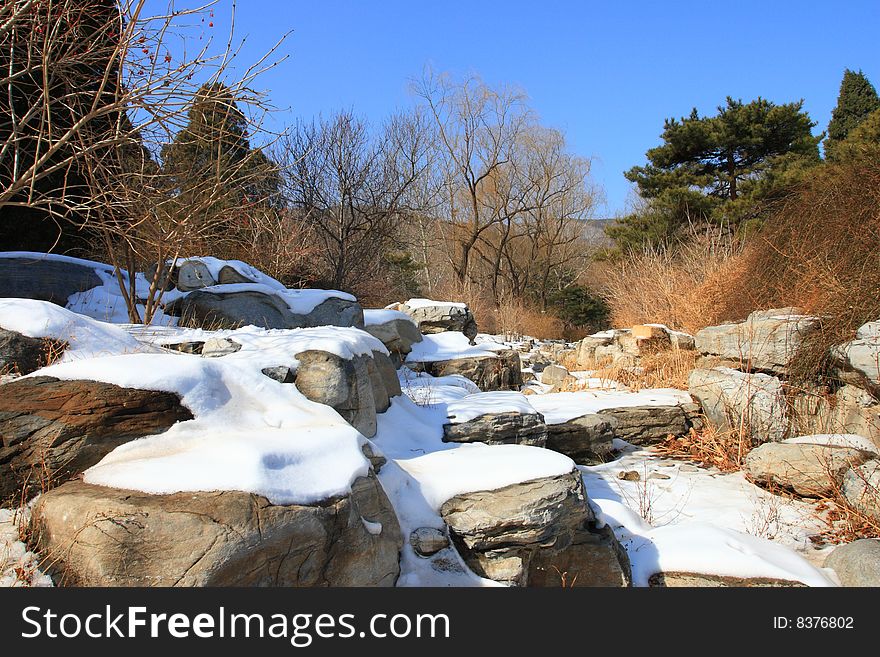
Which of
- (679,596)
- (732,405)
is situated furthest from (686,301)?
(679,596)

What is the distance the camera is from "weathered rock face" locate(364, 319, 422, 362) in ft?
25.1

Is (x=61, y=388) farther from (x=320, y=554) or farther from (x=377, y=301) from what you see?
(x=377, y=301)

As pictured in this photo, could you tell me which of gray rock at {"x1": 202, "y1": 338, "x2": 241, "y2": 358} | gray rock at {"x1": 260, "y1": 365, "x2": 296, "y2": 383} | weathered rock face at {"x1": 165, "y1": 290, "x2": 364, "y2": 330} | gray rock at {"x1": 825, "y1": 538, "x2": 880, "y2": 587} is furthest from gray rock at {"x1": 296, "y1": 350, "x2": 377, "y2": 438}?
gray rock at {"x1": 825, "y1": 538, "x2": 880, "y2": 587}

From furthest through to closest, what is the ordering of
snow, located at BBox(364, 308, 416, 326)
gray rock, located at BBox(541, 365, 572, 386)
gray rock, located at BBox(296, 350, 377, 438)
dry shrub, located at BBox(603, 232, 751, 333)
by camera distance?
dry shrub, located at BBox(603, 232, 751, 333)
gray rock, located at BBox(541, 365, 572, 386)
snow, located at BBox(364, 308, 416, 326)
gray rock, located at BBox(296, 350, 377, 438)

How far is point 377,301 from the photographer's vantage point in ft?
44.0

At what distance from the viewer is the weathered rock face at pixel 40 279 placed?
21.0ft

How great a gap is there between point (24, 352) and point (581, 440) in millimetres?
4414

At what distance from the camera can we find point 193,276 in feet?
23.5

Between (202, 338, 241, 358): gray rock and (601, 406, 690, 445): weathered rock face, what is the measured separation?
3.70 meters

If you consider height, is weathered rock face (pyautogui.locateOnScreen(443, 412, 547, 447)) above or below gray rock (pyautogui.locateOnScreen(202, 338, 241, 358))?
below

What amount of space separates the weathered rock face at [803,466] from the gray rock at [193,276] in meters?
5.90

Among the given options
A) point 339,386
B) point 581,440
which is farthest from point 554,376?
point 339,386

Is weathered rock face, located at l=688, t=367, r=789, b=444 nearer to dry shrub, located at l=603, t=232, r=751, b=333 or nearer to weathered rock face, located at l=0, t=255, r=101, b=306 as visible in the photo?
dry shrub, located at l=603, t=232, r=751, b=333

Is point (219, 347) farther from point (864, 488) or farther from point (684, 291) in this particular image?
point (684, 291)
